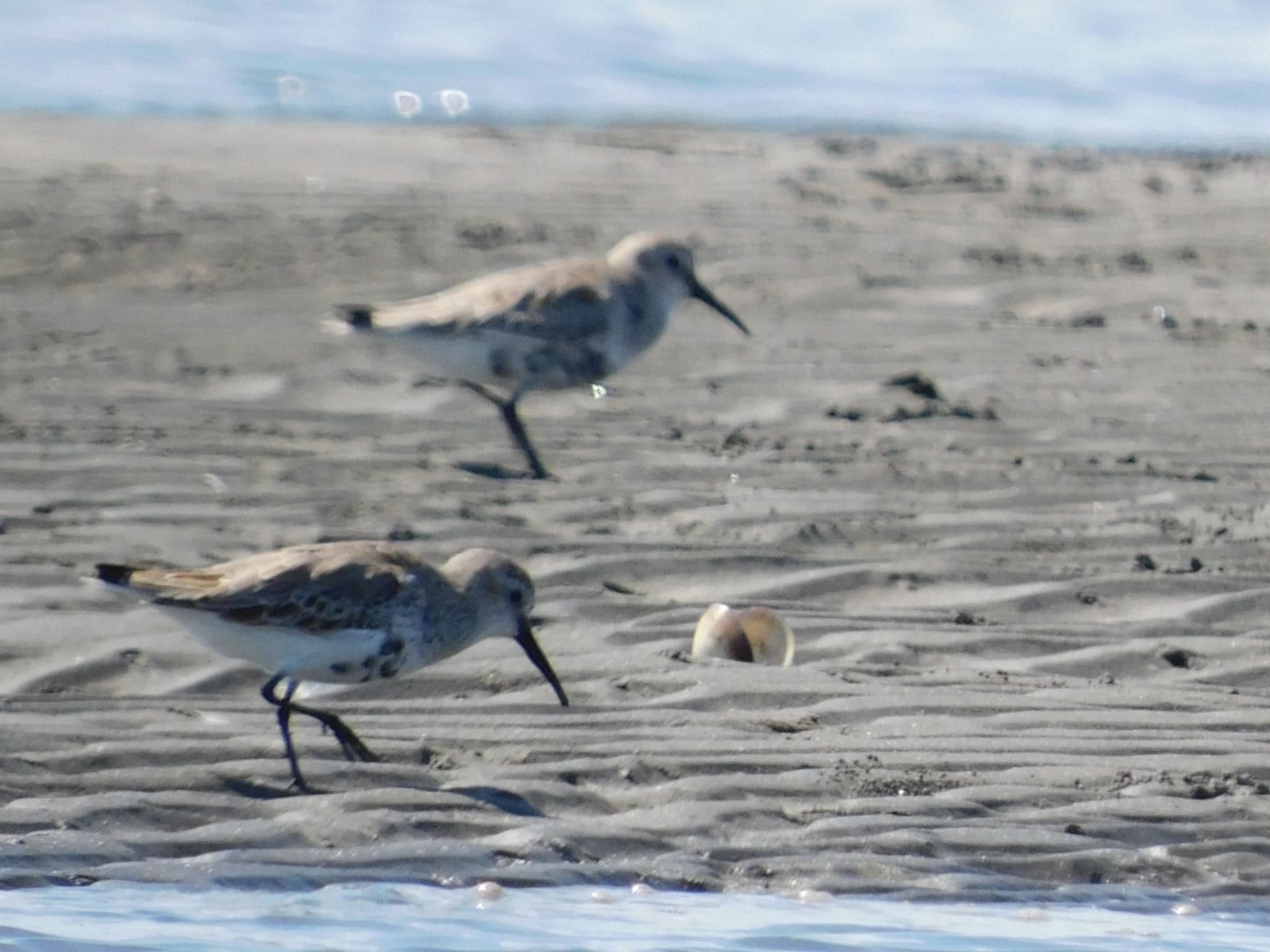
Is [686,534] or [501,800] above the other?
[686,534]

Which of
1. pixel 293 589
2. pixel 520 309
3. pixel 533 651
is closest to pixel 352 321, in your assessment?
pixel 520 309

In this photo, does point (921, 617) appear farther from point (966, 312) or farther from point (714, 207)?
point (714, 207)

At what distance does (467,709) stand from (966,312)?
6.00 metres

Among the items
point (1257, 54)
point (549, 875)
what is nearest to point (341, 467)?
point (549, 875)

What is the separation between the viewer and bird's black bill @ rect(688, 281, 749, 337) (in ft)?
31.4

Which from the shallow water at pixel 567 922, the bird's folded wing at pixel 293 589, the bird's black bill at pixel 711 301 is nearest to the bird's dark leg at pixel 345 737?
the bird's folded wing at pixel 293 589

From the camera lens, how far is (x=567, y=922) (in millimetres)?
4359

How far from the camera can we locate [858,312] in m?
10.9

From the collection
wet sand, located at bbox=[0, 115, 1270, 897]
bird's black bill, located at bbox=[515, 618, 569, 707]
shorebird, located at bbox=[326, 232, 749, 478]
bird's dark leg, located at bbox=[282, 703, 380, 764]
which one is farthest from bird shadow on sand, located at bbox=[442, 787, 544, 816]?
shorebird, located at bbox=[326, 232, 749, 478]

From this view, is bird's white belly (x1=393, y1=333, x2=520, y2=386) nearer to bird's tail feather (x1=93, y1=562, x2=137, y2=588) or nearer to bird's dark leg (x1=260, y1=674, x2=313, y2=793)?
bird's dark leg (x1=260, y1=674, x2=313, y2=793)

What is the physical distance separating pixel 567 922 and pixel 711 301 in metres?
5.51

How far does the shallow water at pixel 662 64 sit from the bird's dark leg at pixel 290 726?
12.7m

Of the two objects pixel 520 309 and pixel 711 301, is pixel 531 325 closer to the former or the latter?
pixel 520 309

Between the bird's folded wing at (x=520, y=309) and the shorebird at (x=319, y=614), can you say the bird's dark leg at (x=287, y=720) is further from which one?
the bird's folded wing at (x=520, y=309)
